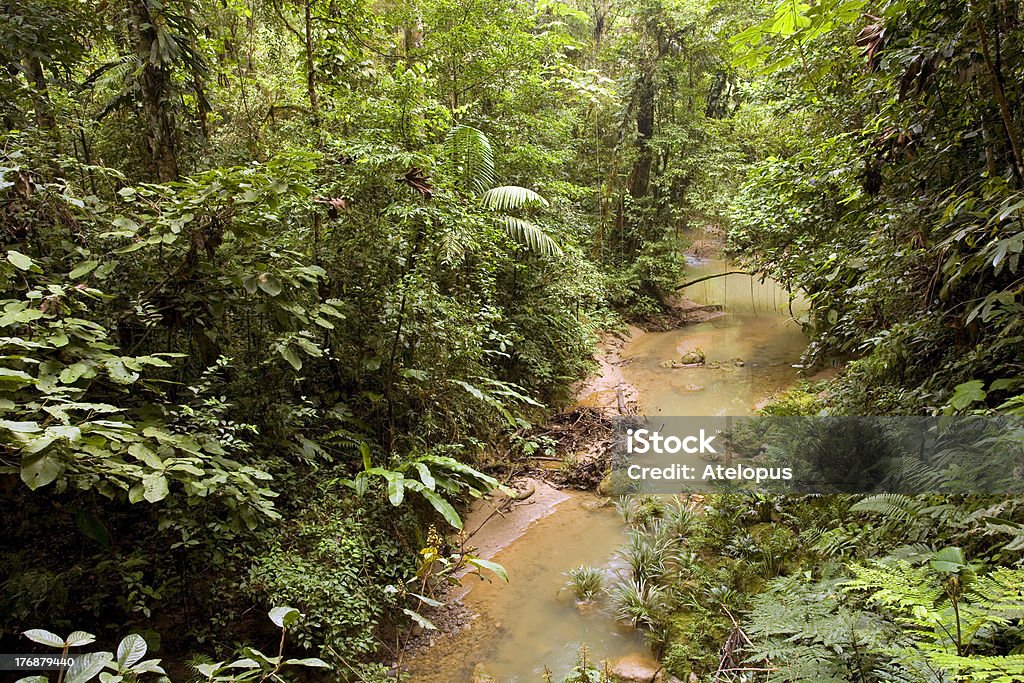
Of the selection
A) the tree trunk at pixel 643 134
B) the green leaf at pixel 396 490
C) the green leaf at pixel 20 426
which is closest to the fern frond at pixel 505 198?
the green leaf at pixel 396 490

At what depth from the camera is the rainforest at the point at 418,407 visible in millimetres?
2637

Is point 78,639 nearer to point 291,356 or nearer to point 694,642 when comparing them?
point 291,356

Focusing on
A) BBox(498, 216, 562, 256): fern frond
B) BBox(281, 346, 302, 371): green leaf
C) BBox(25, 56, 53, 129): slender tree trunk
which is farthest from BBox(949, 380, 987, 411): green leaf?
BBox(25, 56, 53, 129): slender tree trunk

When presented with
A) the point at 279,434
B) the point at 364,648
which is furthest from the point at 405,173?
the point at 364,648

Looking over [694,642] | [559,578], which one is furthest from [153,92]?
[694,642]

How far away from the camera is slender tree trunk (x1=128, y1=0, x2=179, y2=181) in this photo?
439cm

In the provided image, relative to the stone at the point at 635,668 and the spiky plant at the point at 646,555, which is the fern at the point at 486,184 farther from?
the stone at the point at 635,668

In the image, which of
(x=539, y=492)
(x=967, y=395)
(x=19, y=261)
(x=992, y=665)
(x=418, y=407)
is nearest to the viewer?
(x=992, y=665)

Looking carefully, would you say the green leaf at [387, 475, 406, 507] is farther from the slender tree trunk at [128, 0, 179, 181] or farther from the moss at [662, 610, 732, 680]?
the slender tree trunk at [128, 0, 179, 181]

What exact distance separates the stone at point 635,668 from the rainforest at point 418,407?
0.9 inches

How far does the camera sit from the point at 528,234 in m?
7.29

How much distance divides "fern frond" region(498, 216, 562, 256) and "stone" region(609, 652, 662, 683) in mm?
5089

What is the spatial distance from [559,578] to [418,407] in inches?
80.0

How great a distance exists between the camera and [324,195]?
4.49 m
